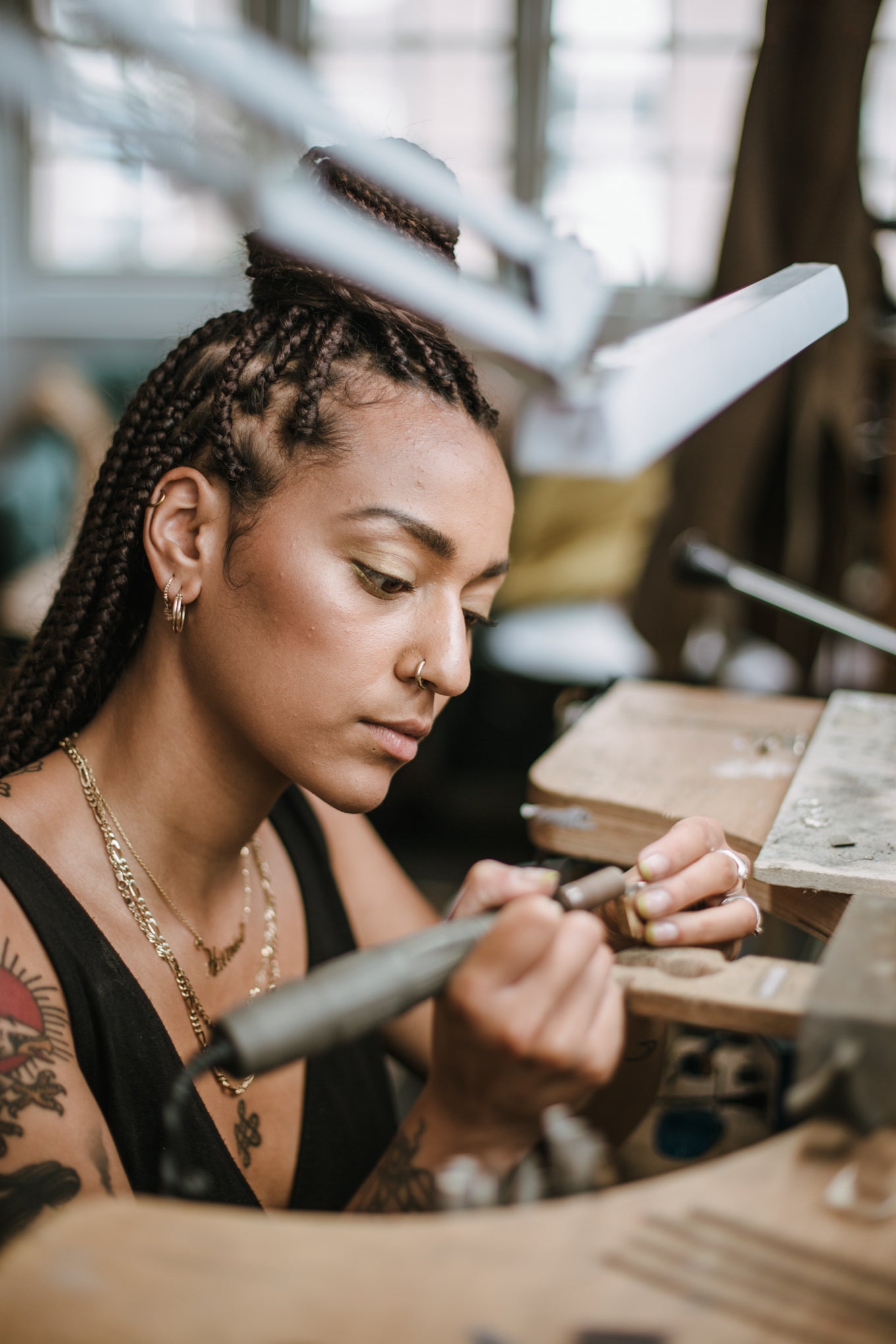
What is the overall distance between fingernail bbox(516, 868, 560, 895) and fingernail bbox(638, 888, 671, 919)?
0.07 meters

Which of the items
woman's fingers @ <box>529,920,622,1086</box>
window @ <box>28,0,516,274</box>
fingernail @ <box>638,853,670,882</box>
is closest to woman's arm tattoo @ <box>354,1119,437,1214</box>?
woman's fingers @ <box>529,920,622,1086</box>

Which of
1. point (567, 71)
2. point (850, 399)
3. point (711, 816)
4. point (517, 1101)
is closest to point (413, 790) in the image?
point (850, 399)

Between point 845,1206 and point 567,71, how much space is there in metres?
4.99

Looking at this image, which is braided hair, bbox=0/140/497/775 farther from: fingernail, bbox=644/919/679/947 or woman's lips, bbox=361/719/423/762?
fingernail, bbox=644/919/679/947

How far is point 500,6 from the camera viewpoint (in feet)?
15.5

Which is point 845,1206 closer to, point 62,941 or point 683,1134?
point 62,941

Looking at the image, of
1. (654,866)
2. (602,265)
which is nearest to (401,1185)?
(654,866)

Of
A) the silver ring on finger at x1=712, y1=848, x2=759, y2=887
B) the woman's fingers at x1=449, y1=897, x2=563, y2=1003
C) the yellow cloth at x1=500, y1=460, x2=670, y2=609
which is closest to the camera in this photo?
the woman's fingers at x1=449, y1=897, x2=563, y2=1003

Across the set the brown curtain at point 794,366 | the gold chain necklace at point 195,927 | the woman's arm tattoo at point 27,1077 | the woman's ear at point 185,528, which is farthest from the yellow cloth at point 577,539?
the woman's arm tattoo at point 27,1077

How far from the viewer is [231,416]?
95 cm

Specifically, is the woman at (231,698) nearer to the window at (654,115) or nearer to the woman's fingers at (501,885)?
the woman's fingers at (501,885)

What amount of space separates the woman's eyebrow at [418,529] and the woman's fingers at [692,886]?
0.30 metres

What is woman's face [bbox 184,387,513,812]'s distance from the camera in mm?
878

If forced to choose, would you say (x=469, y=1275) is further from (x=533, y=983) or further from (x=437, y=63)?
(x=437, y=63)
